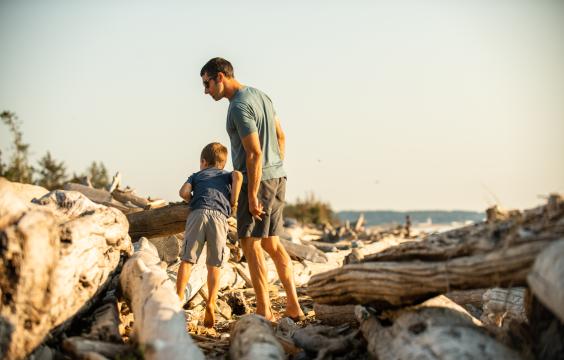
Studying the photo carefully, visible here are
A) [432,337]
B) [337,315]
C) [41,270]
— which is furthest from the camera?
[337,315]

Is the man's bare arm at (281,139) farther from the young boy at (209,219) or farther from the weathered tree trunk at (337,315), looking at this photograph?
the weathered tree trunk at (337,315)

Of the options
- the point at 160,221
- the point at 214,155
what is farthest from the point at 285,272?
the point at 160,221

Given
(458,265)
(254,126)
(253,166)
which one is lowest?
(458,265)

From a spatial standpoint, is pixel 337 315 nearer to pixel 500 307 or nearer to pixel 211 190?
pixel 500 307

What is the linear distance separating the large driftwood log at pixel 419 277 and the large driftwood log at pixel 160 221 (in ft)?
12.1

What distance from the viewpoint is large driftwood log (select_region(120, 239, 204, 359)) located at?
475 cm

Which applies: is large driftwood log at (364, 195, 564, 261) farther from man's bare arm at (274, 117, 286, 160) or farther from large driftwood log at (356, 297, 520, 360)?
man's bare arm at (274, 117, 286, 160)

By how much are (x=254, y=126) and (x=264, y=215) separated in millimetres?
950

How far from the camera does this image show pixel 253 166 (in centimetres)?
685

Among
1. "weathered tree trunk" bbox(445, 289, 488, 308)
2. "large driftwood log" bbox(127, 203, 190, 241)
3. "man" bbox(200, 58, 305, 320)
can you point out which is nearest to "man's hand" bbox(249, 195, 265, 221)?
"man" bbox(200, 58, 305, 320)

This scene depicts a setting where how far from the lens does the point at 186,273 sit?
7.03m

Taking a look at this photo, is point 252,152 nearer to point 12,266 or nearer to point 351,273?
point 351,273

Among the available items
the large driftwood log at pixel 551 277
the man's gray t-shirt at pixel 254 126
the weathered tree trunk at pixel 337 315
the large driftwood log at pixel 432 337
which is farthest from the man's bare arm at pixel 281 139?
the large driftwood log at pixel 551 277

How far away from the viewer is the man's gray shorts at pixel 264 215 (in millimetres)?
7074
